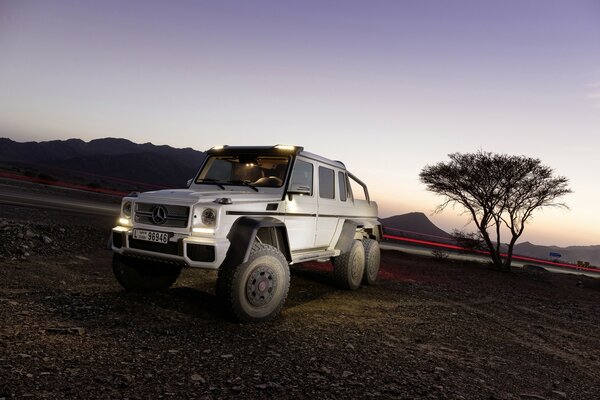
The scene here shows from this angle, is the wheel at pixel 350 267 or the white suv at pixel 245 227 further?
the wheel at pixel 350 267

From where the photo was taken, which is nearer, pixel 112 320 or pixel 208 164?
pixel 112 320

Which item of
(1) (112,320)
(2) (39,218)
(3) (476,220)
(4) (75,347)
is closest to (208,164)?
(1) (112,320)

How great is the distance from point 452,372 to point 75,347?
357 cm

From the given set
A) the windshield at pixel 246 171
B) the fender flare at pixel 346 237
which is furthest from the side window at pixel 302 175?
the fender flare at pixel 346 237

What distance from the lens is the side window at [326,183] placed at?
6426 millimetres

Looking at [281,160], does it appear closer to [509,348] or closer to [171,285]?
[171,285]

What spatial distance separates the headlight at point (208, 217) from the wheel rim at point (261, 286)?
797mm

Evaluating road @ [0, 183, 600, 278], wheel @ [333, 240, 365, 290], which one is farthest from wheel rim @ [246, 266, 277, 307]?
road @ [0, 183, 600, 278]

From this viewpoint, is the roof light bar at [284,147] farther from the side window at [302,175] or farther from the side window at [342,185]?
the side window at [342,185]

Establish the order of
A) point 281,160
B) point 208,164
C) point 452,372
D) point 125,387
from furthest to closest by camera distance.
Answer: point 208,164 → point 281,160 → point 452,372 → point 125,387

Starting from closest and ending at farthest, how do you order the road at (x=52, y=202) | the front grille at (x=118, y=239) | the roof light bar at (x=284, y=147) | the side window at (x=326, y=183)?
the front grille at (x=118, y=239) < the roof light bar at (x=284, y=147) < the side window at (x=326, y=183) < the road at (x=52, y=202)

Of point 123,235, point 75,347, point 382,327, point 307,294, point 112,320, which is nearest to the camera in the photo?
point 75,347

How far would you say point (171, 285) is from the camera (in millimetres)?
6324

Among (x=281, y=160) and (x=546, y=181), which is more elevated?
(x=546, y=181)
